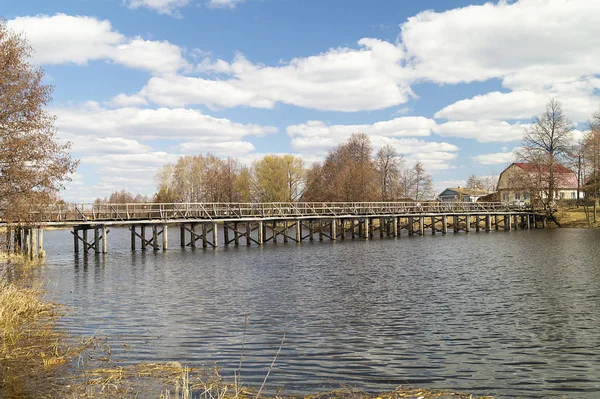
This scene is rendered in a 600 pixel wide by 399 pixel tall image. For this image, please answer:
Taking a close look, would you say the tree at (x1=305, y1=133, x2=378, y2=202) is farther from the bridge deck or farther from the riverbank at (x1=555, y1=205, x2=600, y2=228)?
the riverbank at (x1=555, y1=205, x2=600, y2=228)

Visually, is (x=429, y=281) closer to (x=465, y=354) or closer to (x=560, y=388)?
(x=465, y=354)

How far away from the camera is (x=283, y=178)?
3418 inches

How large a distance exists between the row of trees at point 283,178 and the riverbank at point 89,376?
217 ft

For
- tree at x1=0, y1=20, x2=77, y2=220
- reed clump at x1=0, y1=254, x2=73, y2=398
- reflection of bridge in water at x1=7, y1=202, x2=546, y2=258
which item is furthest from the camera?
reflection of bridge in water at x1=7, y1=202, x2=546, y2=258

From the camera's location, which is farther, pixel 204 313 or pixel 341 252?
pixel 341 252

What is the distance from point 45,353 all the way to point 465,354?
841cm

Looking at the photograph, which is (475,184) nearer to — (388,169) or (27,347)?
(388,169)

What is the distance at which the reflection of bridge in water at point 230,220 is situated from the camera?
35250mm

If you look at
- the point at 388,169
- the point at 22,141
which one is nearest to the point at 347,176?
the point at 388,169

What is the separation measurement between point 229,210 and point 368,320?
1354 inches

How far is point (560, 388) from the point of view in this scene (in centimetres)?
828

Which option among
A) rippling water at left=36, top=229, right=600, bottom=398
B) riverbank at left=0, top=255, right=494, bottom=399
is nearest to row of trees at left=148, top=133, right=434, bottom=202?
rippling water at left=36, top=229, right=600, bottom=398

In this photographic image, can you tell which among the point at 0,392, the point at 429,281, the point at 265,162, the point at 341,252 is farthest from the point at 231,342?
the point at 265,162

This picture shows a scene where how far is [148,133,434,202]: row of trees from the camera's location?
84.2 metres
